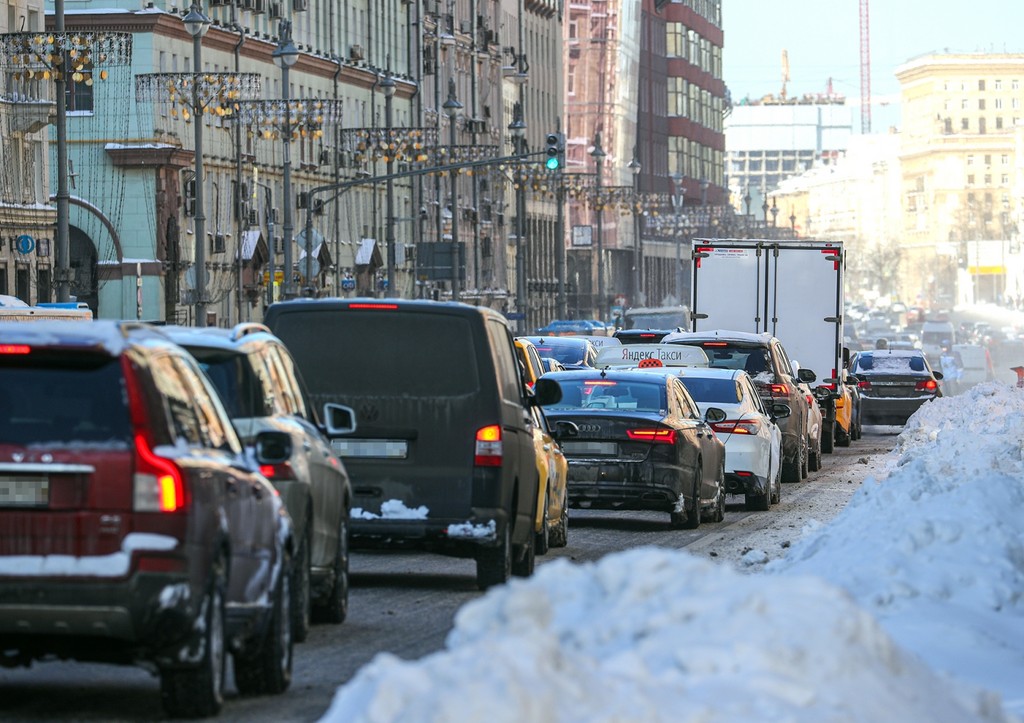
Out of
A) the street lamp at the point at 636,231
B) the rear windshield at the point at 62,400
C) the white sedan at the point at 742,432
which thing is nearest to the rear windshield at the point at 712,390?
the white sedan at the point at 742,432

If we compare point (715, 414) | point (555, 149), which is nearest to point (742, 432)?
point (715, 414)

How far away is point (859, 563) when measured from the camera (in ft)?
43.3

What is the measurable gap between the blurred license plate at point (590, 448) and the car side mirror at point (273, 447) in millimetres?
10805

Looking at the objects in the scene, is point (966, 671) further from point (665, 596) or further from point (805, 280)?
point (805, 280)

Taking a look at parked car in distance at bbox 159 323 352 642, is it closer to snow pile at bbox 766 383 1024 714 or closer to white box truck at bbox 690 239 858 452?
snow pile at bbox 766 383 1024 714

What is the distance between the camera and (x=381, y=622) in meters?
14.0

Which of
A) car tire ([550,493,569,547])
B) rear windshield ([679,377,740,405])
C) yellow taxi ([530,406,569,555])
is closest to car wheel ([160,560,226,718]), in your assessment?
yellow taxi ([530,406,569,555])

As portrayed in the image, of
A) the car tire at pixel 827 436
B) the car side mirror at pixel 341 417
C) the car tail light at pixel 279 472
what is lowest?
the car tire at pixel 827 436

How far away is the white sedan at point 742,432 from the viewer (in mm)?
25922

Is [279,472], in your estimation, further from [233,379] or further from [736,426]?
[736,426]

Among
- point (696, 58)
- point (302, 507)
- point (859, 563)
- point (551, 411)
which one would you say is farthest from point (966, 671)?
point (696, 58)

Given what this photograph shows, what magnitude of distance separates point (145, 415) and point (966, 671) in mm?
3414

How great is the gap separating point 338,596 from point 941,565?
3.12 metres

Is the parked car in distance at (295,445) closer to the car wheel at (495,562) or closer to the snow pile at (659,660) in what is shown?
the car wheel at (495,562)
